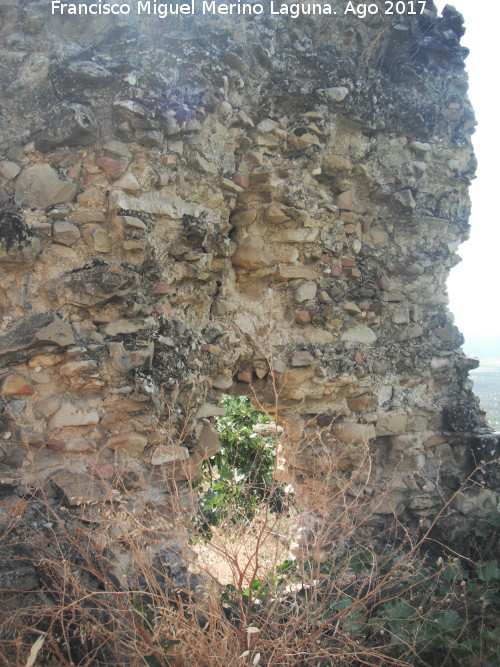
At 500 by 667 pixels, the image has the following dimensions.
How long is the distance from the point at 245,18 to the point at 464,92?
69.3 inches

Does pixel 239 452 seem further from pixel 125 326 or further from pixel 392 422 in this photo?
pixel 125 326

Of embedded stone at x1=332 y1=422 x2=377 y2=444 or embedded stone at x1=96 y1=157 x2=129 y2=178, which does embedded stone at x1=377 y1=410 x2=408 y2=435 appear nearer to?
embedded stone at x1=332 y1=422 x2=377 y2=444

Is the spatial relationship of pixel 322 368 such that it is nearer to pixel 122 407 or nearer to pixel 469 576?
pixel 122 407

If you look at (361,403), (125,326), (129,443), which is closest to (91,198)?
(125,326)

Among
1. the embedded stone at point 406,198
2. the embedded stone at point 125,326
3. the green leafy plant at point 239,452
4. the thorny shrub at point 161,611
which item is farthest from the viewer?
the green leafy plant at point 239,452

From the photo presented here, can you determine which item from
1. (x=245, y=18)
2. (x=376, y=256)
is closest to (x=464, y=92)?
(x=376, y=256)

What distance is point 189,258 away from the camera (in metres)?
2.83

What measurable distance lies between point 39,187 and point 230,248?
3.44 ft

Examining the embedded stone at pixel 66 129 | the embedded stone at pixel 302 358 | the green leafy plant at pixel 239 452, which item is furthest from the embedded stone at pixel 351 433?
the embedded stone at pixel 66 129

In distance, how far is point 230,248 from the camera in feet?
9.86

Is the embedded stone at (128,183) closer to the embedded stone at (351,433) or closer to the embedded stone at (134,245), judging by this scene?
the embedded stone at (134,245)

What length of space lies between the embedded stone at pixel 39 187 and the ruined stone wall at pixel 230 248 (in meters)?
0.01

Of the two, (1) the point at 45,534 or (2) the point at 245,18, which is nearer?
(1) the point at 45,534

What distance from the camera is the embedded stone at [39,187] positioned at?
2.53 metres
